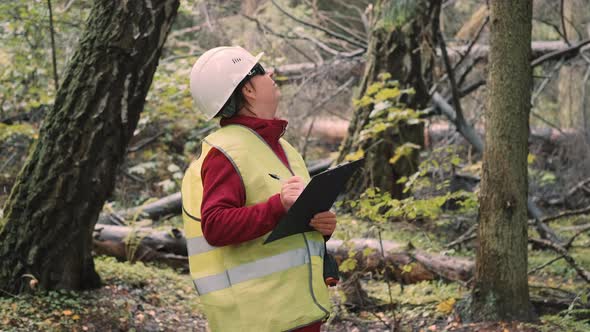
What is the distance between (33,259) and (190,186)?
9.69 ft

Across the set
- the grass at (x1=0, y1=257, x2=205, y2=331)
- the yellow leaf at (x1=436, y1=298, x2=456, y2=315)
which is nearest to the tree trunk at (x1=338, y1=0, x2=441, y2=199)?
the grass at (x1=0, y1=257, x2=205, y2=331)

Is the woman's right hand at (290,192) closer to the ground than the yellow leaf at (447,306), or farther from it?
farther from it

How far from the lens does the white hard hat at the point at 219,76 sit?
2869mm

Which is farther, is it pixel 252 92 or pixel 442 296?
pixel 442 296

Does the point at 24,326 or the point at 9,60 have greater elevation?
the point at 9,60

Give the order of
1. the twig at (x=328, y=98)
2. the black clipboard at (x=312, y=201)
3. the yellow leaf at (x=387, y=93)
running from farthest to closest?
1. the twig at (x=328, y=98)
2. the yellow leaf at (x=387, y=93)
3. the black clipboard at (x=312, y=201)

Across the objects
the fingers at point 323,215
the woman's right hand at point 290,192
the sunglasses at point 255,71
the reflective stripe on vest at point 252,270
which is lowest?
the reflective stripe on vest at point 252,270

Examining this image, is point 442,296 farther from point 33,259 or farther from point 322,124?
point 322,124

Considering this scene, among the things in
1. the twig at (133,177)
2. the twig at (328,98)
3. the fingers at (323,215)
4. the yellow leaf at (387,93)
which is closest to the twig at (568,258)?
the yellow leaf at (387,93)

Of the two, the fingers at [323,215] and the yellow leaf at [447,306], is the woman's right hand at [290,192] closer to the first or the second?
the fingers at [323,215]

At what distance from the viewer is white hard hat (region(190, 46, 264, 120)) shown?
287 centimetres

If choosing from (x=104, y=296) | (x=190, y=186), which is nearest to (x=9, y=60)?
(x=104, y=296)

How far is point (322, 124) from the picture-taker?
15.1m

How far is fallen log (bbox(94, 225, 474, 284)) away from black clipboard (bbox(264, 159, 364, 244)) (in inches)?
160
